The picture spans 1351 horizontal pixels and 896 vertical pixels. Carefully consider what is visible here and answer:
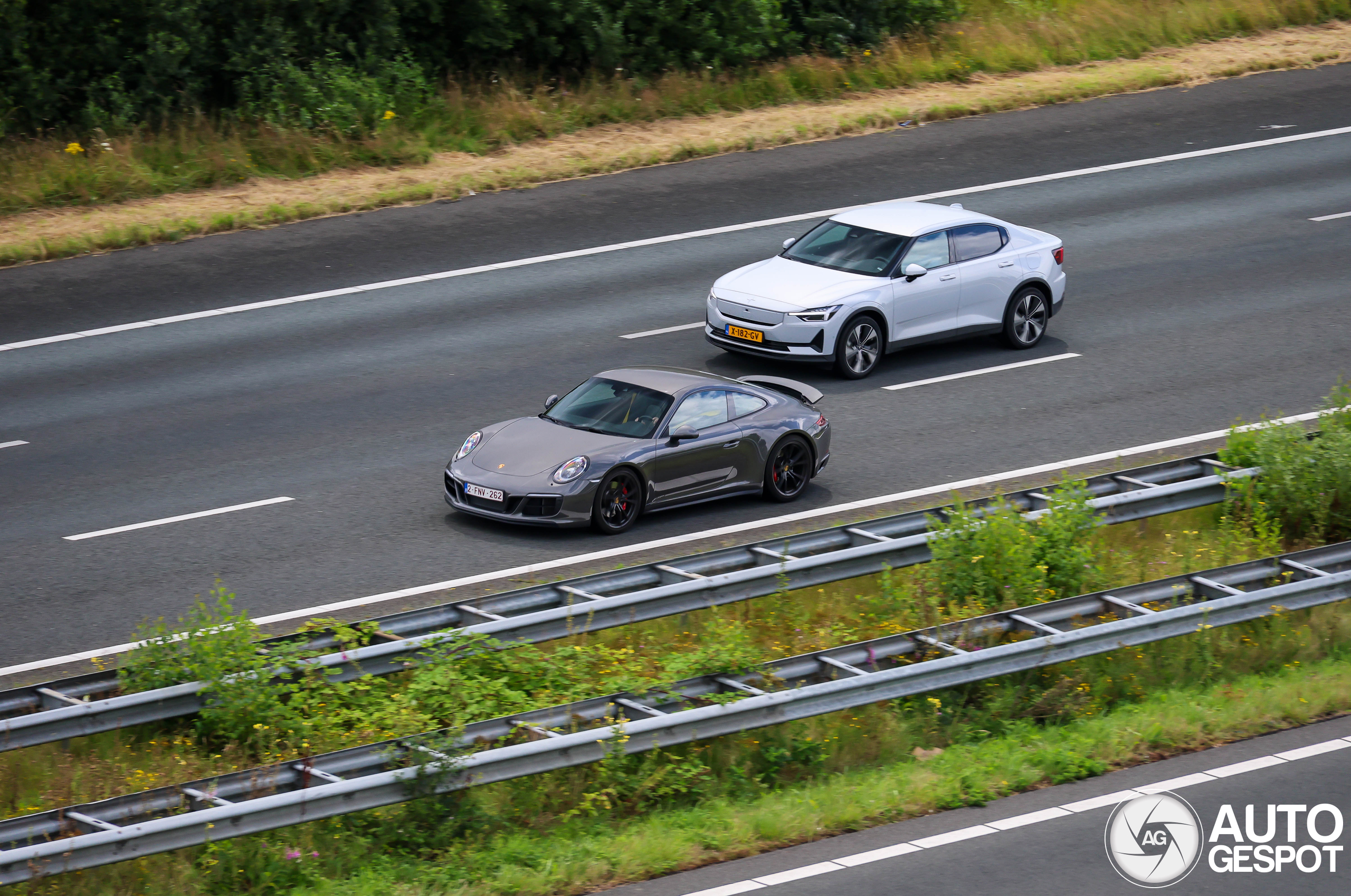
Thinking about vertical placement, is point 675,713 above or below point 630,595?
below

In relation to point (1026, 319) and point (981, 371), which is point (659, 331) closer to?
point (981, 371)

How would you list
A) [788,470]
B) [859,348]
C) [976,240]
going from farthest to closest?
[976,240] → [859,348] → [788,470]

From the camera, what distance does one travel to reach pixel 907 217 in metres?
20.1

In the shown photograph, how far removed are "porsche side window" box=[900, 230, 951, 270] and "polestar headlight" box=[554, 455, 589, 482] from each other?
6.14m

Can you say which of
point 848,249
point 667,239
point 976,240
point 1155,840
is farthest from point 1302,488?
point 667,239

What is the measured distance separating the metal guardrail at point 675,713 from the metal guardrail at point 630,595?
1.19 m

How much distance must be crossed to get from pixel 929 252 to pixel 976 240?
0.67 meters

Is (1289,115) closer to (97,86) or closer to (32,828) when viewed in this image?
(97,86)

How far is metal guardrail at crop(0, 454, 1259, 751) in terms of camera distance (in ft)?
34.3

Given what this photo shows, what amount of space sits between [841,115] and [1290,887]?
797 inches

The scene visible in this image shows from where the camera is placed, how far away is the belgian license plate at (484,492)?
48.6 feet

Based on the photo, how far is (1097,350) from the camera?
20.0 metres

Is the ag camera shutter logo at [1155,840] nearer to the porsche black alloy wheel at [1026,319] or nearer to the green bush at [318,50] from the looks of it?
the porsche black alloy wheel at [1026,319]

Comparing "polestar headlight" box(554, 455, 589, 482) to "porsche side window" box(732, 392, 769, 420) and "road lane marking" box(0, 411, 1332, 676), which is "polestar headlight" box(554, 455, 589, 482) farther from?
"porsche side window" box(732, 392, 769, 420)
